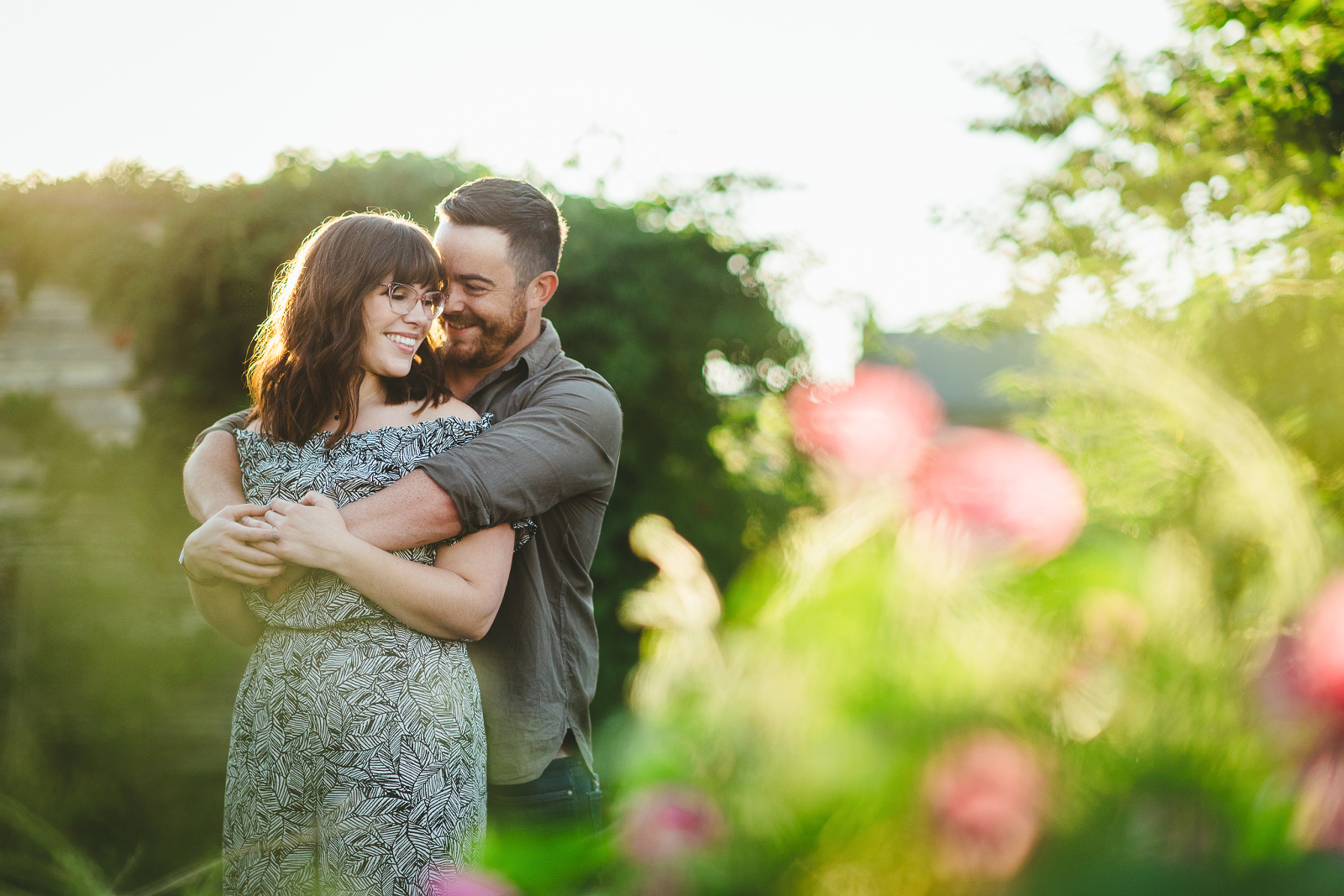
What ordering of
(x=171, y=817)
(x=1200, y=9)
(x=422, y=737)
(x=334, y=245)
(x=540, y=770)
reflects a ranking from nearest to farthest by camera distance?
1. (x=422, y=737)
2. (x=334, y=245)
3. (x=540, y=770)
4. (x=1200, y=9)
5. (x=171, y=817)

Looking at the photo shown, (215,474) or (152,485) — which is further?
(152,485)

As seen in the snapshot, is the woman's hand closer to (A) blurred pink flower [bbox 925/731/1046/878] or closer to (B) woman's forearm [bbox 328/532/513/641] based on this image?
(B) woman's forearm [bbox 328/532/513/641]

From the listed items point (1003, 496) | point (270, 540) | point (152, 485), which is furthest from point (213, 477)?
point (152, 485)

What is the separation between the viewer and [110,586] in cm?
458

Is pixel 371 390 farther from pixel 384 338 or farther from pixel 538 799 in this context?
pixel 538 799

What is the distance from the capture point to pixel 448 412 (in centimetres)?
211

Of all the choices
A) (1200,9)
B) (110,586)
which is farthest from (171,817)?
(1200,9)

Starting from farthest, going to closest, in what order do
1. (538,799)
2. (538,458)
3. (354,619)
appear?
(538,799) < (538,458) < (354,619)

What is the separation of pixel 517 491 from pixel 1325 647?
162 cm

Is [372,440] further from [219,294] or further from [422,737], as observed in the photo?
[219,294]

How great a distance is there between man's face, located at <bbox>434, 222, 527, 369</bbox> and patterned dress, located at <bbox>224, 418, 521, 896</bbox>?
0.52 m

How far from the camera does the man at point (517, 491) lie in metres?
1.88

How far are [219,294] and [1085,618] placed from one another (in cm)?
500

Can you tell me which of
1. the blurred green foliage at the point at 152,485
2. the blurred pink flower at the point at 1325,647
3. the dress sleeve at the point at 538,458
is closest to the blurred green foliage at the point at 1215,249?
the blurred pink flower at the point at 1325,647
